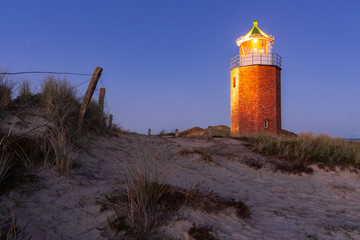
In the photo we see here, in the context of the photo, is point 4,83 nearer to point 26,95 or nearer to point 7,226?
point 26,95

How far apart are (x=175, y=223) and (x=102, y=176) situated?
8.30 feet

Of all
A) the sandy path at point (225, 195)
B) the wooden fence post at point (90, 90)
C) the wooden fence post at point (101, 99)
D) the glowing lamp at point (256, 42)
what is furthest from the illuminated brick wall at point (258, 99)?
the wooden fence post at point (90, 90)

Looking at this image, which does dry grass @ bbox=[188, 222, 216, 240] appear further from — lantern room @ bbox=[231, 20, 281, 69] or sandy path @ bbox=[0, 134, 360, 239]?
lantern room @ bbox=[231, 20, 281, 69]

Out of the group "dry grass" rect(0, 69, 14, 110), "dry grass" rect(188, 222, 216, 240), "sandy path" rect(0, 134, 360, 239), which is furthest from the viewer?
"dry grass" rect(0, 69, 14, 110)

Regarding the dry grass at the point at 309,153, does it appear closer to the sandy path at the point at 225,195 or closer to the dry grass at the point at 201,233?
the sandy path at the point at 225,195

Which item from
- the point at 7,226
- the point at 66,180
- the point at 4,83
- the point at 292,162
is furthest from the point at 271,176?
the point at 4,83

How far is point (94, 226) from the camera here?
Result: 296 centimetres

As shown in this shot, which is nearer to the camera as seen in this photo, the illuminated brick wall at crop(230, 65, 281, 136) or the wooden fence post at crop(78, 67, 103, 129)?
the wooden fence post at crop(78, 67, 103, 129)

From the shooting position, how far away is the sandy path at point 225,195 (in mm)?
2984

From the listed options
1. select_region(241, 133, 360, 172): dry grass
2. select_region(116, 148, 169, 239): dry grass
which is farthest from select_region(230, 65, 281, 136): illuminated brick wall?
select_region(116, 148, 169, 239): dry grass

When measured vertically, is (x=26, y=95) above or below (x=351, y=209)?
above

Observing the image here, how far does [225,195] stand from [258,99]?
55.8ft

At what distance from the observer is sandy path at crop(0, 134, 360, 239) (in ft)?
9.79

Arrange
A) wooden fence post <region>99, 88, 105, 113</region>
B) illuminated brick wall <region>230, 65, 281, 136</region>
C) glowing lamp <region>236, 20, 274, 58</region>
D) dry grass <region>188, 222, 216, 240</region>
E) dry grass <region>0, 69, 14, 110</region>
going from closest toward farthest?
dry grass <region>188, 222, 216, 240</region> < dry grass <region>0, 69, 14, 110</region> < wooden fence post <region>99, 88, 105, 113</region> < illuminated brick wall <region>230, 65, 281, 136</region> < glowing lamp <region>236, 20, 274, 58</region>
